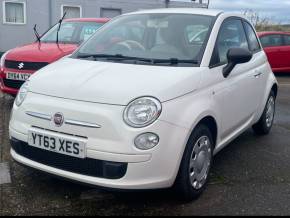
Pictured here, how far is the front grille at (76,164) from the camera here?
312 centimetres

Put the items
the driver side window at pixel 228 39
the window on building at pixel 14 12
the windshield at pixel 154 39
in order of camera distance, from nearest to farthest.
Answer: the windshield at pixel 154 39 → the driver side window at pixel 228 39 → the window on building at pixel 14 12

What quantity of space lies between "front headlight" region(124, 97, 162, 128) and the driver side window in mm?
1028

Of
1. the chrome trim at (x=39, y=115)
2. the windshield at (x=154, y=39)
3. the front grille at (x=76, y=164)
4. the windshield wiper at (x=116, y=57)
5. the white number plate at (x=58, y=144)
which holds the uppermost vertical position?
the windshield at (x=154, y=39)

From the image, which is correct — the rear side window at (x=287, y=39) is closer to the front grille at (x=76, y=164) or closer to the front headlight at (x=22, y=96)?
the front headlight at (x=22, y=96)

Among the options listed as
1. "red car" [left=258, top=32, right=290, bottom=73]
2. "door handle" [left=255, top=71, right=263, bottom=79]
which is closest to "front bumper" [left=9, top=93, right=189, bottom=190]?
"door handle" [left=255, top=71, right=263, bottom=79]

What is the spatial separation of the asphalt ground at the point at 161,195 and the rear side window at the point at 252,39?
57.6 inches

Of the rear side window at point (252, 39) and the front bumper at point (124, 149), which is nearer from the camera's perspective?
the front bumper at point (124, 149)

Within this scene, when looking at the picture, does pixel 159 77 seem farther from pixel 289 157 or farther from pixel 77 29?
pixel 77 29

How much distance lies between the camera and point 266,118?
568cm

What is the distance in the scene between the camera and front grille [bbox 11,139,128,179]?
10.2ft

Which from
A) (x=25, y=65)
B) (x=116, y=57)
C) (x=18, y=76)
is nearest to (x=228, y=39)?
(x=116, y=57)

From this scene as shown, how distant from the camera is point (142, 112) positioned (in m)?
3.14

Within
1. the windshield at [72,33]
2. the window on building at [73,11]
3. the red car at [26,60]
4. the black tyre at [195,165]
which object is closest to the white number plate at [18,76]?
the red car at [26,60]

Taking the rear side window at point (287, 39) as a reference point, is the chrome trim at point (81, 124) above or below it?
above
